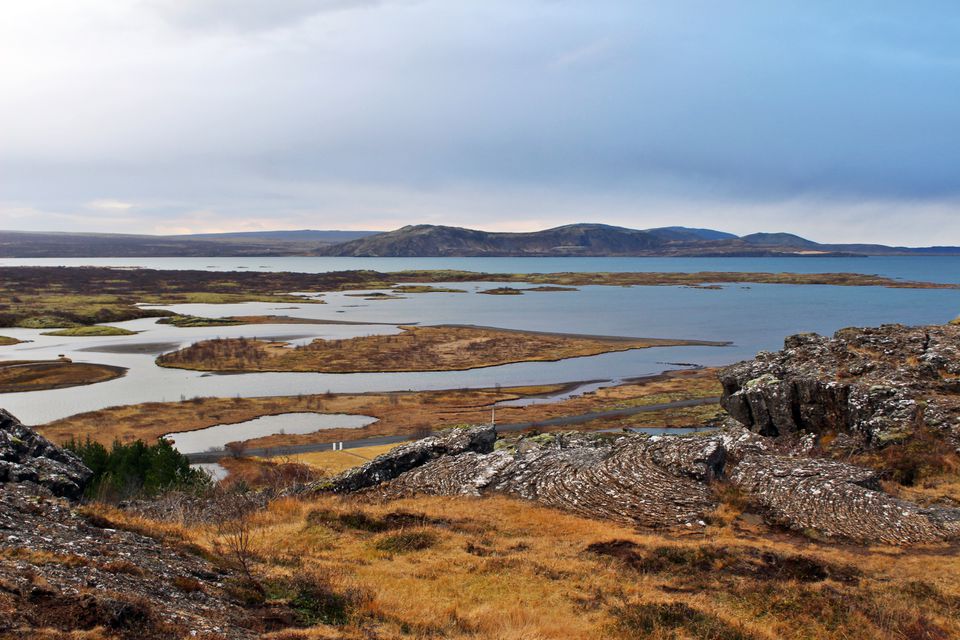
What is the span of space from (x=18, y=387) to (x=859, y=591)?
8143cm

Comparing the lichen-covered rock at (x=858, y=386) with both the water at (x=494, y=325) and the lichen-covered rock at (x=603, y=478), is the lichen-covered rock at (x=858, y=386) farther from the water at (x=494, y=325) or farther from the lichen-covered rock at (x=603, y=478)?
the water at (x=494, y=325)

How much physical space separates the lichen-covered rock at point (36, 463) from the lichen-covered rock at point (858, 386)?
30.6 metres

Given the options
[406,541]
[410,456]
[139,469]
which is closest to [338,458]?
[139,469]

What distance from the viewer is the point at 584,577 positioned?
50.0ft

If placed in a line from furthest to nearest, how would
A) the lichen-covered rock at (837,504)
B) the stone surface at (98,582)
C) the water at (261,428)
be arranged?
the water at (261,428), the lichen-covered rock at (837,504), the stone surface at (98,582)

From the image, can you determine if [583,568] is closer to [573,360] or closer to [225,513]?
[225,513]

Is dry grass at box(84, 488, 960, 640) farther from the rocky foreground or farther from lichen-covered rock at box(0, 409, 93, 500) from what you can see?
lichen-covered rock at box(0, 409, 93, 500)

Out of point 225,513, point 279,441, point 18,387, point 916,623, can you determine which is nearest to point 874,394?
point 916,623

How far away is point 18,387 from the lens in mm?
69812

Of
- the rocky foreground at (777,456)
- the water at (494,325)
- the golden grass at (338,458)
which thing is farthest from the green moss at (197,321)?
the rocky foreground at (777,456)

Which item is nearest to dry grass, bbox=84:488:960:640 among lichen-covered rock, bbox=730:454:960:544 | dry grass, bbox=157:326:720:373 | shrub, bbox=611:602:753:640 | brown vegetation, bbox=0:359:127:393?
shrub, bbox=611:602:753:640

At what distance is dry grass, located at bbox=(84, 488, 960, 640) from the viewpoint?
39.8ft

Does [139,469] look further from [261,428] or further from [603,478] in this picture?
[603,478]

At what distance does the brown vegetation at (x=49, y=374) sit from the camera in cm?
7112
